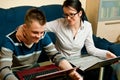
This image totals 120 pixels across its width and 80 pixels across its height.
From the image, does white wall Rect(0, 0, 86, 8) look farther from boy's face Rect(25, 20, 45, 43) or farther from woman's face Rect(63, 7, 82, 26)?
boy's face Rect(25, 20, 45, 43)

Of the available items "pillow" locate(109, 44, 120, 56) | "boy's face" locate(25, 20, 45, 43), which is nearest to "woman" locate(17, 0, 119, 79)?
"pillow" locate(109, 44, 120, 56)

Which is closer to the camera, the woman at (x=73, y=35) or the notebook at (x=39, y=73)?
the notebook at (x=39, y=73)

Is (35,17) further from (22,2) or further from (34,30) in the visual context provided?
(22,2)

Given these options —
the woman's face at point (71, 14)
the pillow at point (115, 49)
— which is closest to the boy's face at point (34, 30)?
the woman's face at point (71, 14)

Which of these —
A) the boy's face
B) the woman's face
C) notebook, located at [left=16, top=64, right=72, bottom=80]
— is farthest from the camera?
the woman's face

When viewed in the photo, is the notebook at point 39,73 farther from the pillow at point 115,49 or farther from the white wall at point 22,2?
the white wall at point 22,2

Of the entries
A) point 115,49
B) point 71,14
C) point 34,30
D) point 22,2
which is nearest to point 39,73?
point 34,30

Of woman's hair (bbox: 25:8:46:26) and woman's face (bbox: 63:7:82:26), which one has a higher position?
woman's hair (bbox: 25:8:46:26)

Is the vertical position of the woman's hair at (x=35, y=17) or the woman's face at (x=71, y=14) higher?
the woman's hair at (x=35, y=17)

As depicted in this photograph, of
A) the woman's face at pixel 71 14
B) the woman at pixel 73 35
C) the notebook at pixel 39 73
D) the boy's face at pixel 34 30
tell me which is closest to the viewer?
the notebook at pixel 39 73

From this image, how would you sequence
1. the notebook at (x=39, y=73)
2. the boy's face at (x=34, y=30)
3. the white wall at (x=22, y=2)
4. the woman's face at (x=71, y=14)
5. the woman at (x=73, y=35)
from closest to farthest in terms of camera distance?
the notebook at (x=39, y=73)
the boy's face at (x=34, y=30)
the woman's face at (x=71, y=14)
the woman at (x=73, y=35)
the white wall at (x=22, y=2)

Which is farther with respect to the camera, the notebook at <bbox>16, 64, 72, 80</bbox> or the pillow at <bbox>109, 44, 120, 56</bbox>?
the pillow at <bbox>109, 44, 120, 56</bbox>

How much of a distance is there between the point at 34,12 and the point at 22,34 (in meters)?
0.19

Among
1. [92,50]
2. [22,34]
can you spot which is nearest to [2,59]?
[22,34]
